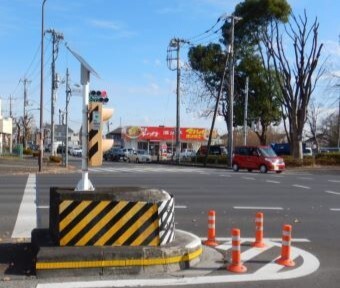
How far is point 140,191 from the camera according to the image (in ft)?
27.9

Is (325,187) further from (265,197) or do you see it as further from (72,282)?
(72,282)

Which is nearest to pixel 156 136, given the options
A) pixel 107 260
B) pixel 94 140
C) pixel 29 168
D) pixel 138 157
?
pixel 138 157

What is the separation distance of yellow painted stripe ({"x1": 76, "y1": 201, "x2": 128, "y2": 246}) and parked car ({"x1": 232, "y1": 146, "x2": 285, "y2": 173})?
29.3 meters

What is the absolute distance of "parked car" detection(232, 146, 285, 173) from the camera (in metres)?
36.9

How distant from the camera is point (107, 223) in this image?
8180 mm

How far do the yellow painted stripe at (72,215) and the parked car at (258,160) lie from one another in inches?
1163

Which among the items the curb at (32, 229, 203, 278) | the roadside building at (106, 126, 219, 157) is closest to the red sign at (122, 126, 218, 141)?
the roadside building at (106, 126, 219, 157)

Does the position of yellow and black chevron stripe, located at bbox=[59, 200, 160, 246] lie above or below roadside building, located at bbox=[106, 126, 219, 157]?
below

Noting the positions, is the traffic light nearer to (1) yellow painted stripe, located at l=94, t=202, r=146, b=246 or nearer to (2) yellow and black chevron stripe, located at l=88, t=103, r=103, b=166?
(2) yellow and black chevron stripe, located at l=88, t=103, r=103, b=166

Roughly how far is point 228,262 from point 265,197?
10.3 m

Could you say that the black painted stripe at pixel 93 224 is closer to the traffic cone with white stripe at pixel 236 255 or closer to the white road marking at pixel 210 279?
the white road marking at pixel 210 279

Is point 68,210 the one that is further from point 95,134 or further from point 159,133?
point 159,133

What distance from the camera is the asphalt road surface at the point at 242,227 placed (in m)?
7.52

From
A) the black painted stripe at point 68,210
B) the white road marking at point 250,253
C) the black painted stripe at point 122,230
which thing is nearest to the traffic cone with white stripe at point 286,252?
the white road marking at point 250,253
